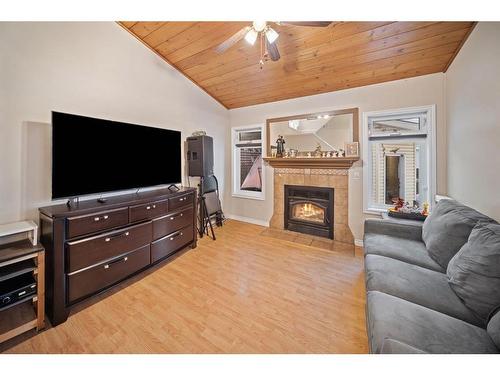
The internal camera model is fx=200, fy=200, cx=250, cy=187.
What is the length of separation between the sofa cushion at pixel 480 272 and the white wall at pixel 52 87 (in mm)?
3445

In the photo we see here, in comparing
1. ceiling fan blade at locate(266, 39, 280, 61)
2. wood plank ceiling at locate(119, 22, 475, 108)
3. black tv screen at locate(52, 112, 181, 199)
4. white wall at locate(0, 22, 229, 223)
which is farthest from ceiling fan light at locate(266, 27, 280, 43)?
white wall at locate(0, 22, 229, 223)

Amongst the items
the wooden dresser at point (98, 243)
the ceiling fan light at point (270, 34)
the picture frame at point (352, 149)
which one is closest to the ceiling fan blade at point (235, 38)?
the ceiling fan light at point (270, 34)

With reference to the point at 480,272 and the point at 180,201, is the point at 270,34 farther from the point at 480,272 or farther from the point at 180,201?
the point at 480,272

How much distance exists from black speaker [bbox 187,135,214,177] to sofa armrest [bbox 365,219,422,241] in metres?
2.48

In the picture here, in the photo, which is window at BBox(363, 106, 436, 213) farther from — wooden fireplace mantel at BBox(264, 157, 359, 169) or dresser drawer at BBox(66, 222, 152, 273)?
dresser drawer at BBox(66, 222, 152, 273)

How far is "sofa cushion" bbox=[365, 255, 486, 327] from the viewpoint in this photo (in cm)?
115

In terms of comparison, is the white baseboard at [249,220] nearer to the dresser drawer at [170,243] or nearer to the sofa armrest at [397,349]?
the dresser drawer at [170,243]

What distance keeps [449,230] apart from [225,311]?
1941 millimetres

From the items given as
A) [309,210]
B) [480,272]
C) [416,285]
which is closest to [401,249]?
[416,285]

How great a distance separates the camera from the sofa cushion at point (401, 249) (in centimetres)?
165

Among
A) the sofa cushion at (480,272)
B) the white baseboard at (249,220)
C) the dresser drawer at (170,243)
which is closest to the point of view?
the sofa cushion at (480,272)

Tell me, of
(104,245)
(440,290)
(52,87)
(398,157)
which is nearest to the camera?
(440,290)

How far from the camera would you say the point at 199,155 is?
3330 millimetres
